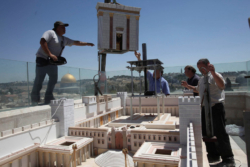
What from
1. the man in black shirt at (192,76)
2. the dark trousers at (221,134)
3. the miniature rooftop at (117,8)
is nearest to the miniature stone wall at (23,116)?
the man in black shirt at (192,76)

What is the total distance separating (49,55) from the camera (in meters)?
4.59

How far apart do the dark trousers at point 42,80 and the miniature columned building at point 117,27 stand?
2600 millimetres

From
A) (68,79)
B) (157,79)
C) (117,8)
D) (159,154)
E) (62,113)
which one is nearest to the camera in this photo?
(159,154)

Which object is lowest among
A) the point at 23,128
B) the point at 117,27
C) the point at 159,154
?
the point at 159,154

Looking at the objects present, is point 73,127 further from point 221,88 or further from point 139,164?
point 221,88

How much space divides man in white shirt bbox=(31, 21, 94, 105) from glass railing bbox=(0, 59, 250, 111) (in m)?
0.13

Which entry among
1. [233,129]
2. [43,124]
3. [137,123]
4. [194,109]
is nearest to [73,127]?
[43,124]

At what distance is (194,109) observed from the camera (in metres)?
3.88

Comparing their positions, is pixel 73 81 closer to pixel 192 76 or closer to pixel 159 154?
pixel 192 76

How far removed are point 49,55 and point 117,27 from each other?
3567mm

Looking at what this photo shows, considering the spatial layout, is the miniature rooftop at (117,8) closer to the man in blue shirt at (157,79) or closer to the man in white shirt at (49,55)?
the man in blue shirt at (157,79)

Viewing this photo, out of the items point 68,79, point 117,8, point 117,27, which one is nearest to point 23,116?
point 68,79

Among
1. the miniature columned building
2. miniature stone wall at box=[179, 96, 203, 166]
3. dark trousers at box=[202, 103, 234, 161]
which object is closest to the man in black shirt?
miniature stone wall at box=[179, 96, 203, 166]

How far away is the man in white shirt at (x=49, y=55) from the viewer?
466cm
